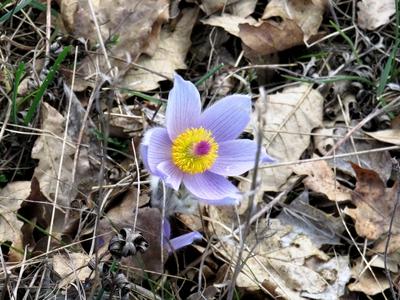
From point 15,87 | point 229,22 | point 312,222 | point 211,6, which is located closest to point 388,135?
point 312,222

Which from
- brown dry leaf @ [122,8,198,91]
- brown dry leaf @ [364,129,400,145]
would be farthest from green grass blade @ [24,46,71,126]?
brown dry leaf @ [364,129,400,145]

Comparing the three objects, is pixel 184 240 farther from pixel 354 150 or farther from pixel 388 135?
pixel 388 135

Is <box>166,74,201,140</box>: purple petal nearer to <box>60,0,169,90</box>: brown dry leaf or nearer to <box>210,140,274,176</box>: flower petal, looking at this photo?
<box>210,140,274,176</box>: flower petal

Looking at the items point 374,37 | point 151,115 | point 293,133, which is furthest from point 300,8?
point 151,115

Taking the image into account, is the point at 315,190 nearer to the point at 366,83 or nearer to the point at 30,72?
the point at 366,83

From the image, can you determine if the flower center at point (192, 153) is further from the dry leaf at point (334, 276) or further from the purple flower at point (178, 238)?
the dry leaf at point (334, 276)

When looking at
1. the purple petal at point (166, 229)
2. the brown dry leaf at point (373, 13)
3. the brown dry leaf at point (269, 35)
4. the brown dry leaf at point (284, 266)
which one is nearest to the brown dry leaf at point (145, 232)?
the purple petal at point (166, 229)
